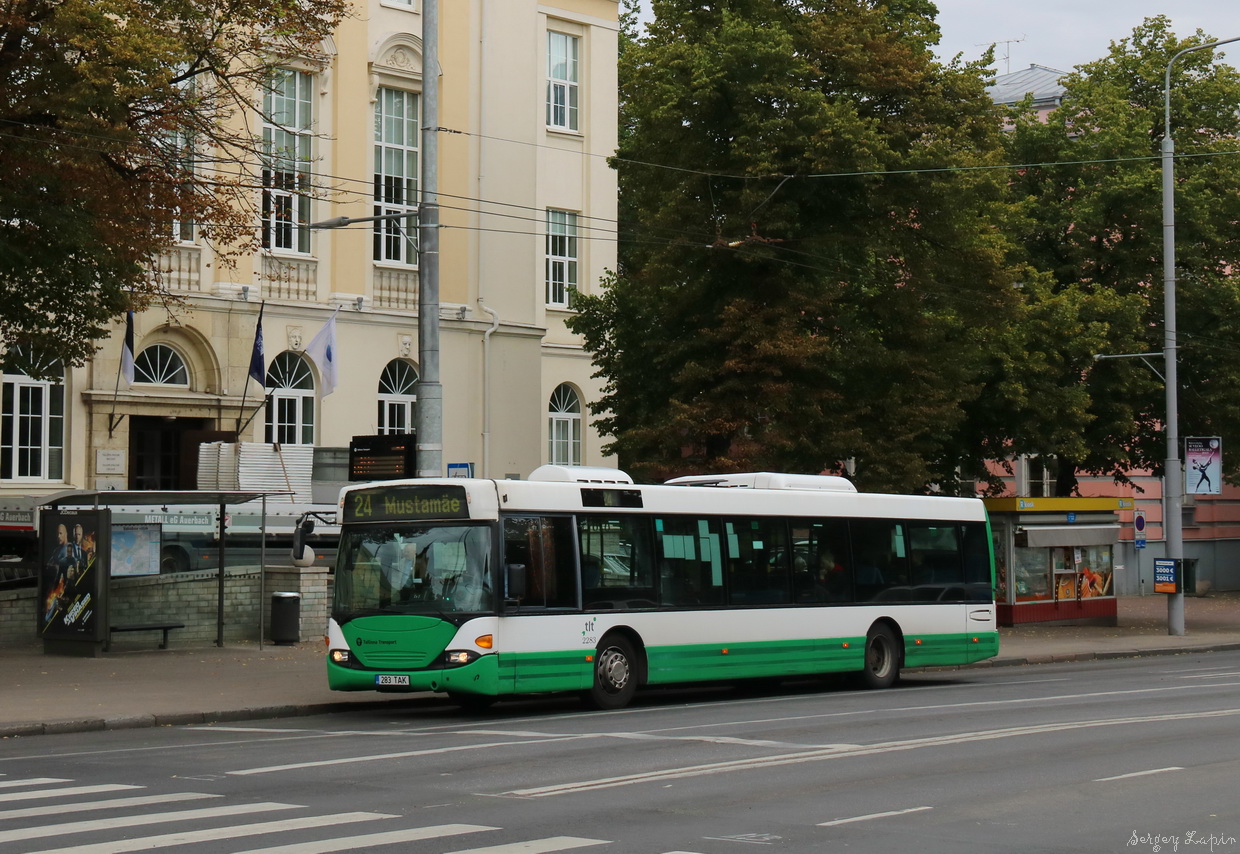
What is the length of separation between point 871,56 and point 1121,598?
2765 cm

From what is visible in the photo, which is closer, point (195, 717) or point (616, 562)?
point (195, 717)

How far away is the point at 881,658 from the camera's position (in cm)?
2225

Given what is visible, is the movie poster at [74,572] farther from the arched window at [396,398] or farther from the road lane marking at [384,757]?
the arched window at [396,398]

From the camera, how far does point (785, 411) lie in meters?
29.6

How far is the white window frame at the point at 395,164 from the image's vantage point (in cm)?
3778

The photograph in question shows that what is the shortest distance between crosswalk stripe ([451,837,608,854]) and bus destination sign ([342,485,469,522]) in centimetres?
839

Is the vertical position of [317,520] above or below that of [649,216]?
below

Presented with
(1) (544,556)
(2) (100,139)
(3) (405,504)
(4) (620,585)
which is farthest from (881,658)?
(2) (100,139)

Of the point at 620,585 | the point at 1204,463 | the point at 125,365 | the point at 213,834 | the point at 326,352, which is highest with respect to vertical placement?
the point at 326,352

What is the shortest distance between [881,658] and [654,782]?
11.1 metres

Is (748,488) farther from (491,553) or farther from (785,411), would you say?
(785,411)

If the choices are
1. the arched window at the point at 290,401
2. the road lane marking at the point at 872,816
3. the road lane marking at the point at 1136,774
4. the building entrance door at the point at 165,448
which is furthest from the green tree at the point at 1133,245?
the road lane marking at the point at 872,816

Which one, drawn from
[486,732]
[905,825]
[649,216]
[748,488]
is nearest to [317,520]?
[649,216]

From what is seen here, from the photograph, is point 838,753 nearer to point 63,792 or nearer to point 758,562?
point 63,792
